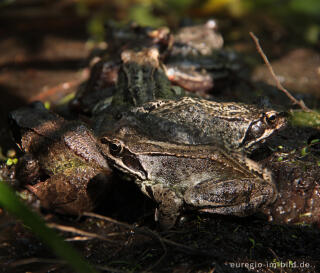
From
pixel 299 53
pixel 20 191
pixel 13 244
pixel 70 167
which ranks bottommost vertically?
pixel 299 53

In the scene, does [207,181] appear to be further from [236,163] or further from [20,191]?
[20,191]

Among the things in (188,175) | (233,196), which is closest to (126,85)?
(188,175)

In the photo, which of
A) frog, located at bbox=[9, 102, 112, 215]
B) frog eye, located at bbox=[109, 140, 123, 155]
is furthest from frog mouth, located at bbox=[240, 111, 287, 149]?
frog, located at bbox=[9, 102, 112, 215]

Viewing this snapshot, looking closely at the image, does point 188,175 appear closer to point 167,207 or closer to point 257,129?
point 167,207

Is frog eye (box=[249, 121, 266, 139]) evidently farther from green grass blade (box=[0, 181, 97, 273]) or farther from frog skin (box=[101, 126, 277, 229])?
green grass blade (box=[0, 181, 97, 273])

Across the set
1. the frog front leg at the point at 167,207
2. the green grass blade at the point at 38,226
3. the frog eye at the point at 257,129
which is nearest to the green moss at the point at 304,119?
the frog eye at the point at 257,129

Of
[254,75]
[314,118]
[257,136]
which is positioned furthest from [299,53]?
[257,136]

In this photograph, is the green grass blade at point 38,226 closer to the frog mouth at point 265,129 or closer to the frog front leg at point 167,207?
the frog front leg at point 167,207
